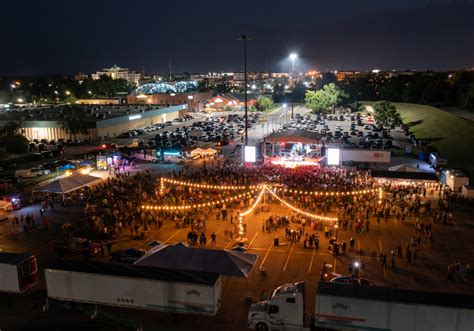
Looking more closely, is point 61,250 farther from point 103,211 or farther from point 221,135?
point 221,135

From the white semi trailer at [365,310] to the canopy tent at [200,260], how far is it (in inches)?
97.1

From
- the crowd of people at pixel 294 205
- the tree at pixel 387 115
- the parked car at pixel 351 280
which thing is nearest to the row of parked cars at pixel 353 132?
the tree at pixel 387 115

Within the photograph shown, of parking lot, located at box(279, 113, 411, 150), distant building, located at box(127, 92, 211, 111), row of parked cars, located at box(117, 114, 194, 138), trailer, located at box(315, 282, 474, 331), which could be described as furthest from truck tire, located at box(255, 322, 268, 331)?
distant building, located at box(127, 92, 211, 111)

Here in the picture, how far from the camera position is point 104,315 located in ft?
42.7

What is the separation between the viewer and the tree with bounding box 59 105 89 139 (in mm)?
56812

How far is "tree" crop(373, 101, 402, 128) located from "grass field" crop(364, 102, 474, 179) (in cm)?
299

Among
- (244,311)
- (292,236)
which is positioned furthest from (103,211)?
(244,311)

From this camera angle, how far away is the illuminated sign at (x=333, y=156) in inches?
1320

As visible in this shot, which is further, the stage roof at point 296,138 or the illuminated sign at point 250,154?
the stage roof at point 296,138

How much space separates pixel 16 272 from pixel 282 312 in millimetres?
9632

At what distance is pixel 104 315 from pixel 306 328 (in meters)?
6.25

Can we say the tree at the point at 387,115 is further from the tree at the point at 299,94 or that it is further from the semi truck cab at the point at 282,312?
the tree at the point at 299,94

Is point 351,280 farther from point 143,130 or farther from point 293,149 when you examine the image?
point 143,130

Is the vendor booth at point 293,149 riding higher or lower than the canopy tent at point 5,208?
higher
